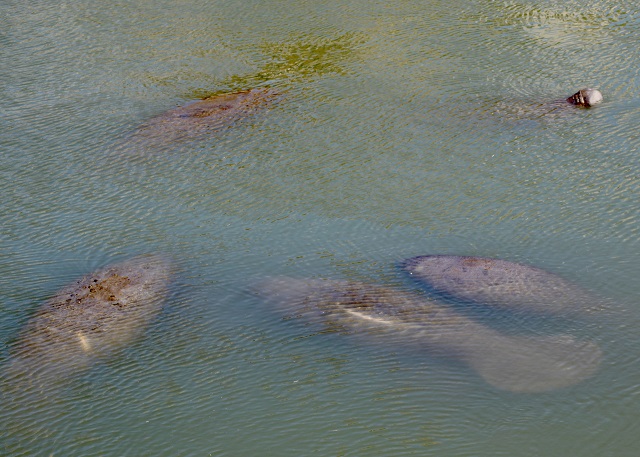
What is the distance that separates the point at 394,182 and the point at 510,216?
36.8 inches

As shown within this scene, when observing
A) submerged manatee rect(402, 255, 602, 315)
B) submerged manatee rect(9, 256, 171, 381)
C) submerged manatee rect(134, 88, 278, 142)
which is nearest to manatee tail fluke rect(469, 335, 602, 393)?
submerged manatee rect(402, 255, 602, 315)

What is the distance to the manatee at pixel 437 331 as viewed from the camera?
4254 millimetres

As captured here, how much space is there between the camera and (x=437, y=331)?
4.60 metres

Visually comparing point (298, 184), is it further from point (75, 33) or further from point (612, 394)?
point (75, 33)

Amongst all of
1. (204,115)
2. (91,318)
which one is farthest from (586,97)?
(91,318)

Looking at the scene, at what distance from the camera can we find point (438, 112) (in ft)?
23.1

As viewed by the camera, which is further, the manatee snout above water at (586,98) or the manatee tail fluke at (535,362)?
the manatee snout above water at (586,98)

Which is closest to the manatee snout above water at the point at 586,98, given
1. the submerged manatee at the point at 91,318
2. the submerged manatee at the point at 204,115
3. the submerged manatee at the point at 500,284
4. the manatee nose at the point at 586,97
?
the manatee nose at the point at 586,97

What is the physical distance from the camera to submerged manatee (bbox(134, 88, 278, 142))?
7.07m

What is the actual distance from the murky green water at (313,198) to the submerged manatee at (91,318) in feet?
0.38

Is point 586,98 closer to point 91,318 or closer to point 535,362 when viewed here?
point 535,362

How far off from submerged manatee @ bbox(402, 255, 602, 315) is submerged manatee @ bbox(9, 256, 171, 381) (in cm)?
164

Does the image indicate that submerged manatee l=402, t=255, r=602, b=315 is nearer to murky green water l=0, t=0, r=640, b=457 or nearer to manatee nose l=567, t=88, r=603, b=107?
murky green water l=0, t=0, r=640, b=457

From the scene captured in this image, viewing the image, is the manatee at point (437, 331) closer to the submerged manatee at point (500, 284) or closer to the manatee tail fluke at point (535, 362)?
the manatee tail fluke at point (535, 362)
